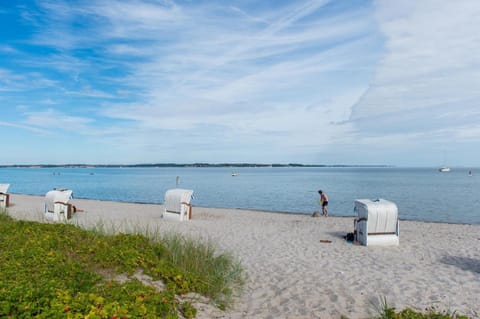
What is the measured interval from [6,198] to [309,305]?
2052cm

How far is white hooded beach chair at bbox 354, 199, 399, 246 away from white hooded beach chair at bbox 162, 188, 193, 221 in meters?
7.84

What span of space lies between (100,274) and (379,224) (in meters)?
8.49

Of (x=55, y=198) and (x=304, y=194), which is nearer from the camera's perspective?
(x=55, y=198)

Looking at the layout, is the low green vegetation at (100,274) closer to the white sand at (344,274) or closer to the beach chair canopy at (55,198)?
the white sand at (344,274)

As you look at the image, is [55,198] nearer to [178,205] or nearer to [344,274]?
[178,205]

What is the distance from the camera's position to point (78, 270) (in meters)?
5.31

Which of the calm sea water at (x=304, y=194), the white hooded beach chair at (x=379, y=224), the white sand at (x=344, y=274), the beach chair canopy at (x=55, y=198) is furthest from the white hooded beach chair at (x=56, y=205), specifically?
the calm sea water at (x=304, y=194)

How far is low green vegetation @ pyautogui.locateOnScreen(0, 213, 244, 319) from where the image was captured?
145 inches

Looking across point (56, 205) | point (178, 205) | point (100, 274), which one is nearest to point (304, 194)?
point (178, 205)

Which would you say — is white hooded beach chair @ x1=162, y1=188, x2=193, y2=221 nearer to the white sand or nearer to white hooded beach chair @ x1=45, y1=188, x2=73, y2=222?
the white sand

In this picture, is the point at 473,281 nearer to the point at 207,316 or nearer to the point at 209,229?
the point at 207,316

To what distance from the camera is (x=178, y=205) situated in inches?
637

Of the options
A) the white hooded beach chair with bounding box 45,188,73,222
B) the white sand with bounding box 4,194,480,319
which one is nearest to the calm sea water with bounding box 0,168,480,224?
the white sand with bounding box 4,194,480,319

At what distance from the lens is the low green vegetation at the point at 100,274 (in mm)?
3678
